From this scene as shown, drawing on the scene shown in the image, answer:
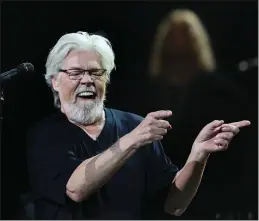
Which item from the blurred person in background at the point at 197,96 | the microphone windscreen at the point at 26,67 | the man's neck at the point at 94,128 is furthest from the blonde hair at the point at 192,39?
the microphone windscreen at the point at 26,67

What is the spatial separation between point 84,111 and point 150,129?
33 centimetres

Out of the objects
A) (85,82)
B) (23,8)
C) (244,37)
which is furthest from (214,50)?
(23,8)

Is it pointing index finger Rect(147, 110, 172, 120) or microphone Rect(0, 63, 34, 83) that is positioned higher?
Answer: microphone Rect(0, 63, 34, 83)

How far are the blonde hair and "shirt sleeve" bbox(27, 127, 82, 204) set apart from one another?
56cm

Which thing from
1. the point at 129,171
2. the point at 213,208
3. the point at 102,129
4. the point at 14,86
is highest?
the point at 14,86

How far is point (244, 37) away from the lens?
3.01 metres

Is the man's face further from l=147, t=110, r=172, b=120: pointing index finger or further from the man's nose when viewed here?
l=147, t=110, r=172, b=120: pointing index finger

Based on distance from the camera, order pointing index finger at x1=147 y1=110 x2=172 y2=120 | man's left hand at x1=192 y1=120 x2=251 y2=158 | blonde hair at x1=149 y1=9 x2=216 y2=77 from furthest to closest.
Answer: blonde hair at x1=149 y1=9 x2=216 y2=77
man's left hand at x1=192 y1=120 x2=251 y2=158
pointing index finger at x1=147 y1=110 x2=172 y2=120

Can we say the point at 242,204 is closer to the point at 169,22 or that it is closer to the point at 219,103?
the point at 219,103

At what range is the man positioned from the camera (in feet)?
9.46

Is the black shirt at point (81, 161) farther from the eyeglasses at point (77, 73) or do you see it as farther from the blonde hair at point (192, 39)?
the blonde hair at point (192, 39)

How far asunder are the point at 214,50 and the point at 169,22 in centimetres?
25

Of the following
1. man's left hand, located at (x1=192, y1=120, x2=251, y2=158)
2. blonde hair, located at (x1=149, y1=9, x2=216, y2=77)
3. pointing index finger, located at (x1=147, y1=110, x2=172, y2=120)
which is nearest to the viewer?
pointing index finger, located at (x1=147, y1=110, x2=172, y2=120)

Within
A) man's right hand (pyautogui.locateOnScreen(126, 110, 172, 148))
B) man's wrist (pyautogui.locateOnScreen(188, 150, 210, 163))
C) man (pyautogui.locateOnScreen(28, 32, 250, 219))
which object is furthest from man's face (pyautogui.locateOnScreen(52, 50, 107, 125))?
man's wrist (pyautogui.locateOnScreen(188, 150, 210, 163))
